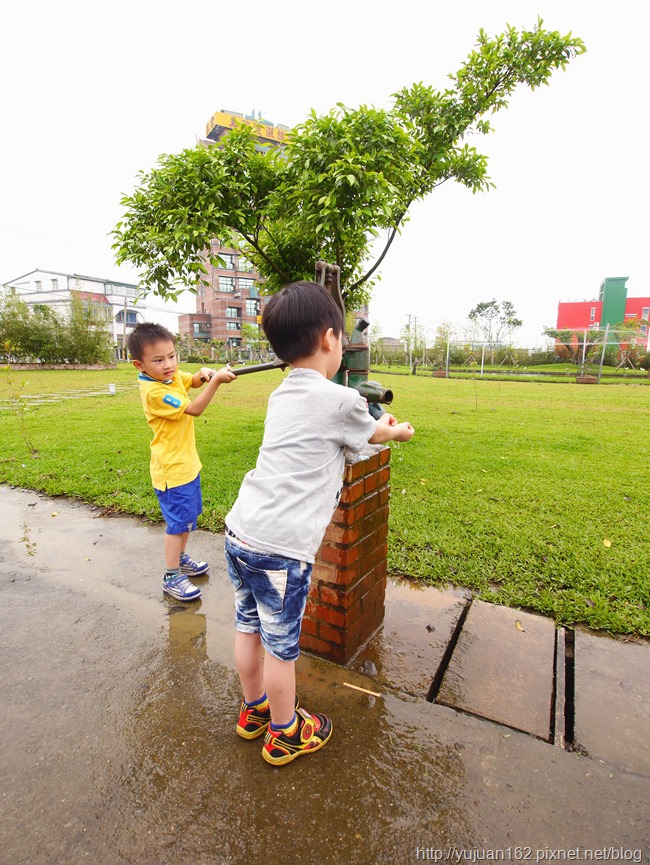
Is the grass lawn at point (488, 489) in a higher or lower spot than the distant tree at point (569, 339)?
lower

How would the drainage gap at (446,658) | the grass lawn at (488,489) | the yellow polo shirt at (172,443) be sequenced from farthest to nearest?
the grass lawn at (488,489)
the yellow polo shirt at (172,443)
the drainage gap at (446,658)

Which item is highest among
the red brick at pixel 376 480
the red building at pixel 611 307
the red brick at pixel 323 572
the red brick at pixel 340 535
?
the red building at pixel 611 307

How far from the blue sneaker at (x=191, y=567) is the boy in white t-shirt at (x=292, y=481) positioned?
1.32 m

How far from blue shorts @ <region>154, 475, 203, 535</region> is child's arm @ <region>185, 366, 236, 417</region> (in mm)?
406

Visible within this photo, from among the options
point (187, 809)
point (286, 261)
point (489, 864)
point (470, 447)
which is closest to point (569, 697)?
point (489, 864)

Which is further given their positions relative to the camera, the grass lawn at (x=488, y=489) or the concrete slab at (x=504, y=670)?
the grass lawn at (x=488, y=489)

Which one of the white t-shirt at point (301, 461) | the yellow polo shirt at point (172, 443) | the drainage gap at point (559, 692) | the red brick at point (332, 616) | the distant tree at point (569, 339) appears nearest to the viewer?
the white t-shirt at point (301, 461)

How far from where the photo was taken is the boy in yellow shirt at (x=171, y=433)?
7.13 feet

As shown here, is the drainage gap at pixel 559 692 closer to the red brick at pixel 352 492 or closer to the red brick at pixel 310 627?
the red brick at pixel 310 627

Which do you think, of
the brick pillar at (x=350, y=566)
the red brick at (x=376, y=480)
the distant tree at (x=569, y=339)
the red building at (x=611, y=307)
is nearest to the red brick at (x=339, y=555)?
the brick pillar at (x=350, y=566)

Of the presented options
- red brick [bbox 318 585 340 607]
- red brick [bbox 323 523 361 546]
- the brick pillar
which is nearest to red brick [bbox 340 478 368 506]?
the brick pillar

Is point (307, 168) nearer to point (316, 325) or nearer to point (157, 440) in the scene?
point (157, 440)

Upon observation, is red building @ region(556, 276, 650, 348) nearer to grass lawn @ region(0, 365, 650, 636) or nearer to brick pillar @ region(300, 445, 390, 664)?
grass lawn @ region(0, 365, 650, 636)

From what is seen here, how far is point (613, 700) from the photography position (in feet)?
5.50
